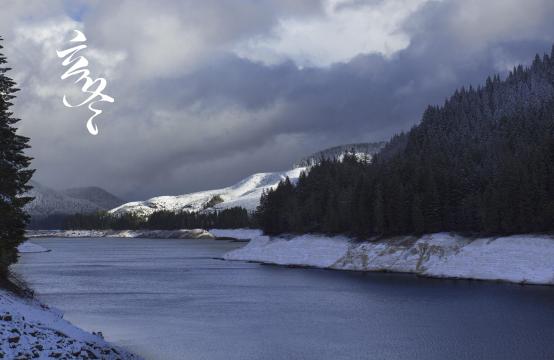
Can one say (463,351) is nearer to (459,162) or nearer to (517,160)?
(517,160)

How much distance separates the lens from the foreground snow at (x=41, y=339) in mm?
26000

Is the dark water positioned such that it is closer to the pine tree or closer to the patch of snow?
the pine tree

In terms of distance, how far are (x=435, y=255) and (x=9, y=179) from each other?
68.7 meters

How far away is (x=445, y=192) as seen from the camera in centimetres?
11069

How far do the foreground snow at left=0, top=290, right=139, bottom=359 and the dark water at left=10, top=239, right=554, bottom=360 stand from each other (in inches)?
258

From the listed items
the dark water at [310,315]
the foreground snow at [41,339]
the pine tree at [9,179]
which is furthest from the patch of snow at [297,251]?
A: the foreground snow at [41,339]

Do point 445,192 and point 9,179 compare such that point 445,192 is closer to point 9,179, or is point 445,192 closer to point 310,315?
point 310,315

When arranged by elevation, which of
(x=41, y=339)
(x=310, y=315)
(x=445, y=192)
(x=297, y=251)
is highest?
(x=445, y=192)

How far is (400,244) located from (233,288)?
36193mm

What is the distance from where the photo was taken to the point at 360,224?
118438 millimetres

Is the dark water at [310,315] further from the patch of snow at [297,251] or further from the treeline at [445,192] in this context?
the patch of snow at [297,251]

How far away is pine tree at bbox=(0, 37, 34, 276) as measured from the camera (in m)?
43.9

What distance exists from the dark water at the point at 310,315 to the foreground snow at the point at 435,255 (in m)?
3.52

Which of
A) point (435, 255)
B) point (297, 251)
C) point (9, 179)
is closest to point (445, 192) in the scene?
point (435, 255)
